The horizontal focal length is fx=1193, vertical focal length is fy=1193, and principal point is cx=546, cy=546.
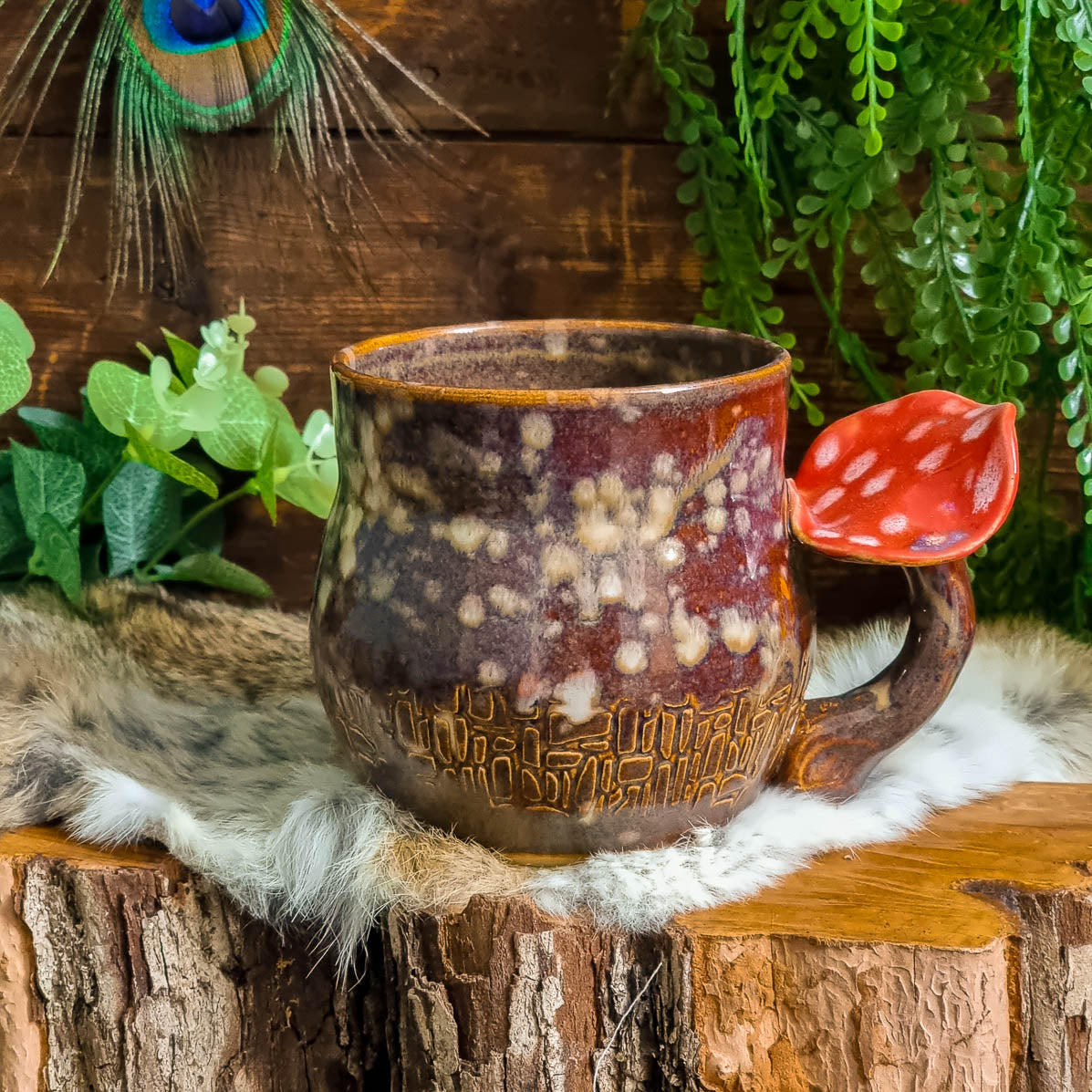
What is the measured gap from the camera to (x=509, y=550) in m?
0.57

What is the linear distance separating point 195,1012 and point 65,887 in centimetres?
10

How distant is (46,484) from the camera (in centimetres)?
92

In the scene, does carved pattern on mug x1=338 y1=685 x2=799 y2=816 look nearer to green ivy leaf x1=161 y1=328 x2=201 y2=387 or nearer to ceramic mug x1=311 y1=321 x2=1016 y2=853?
ceramic mug x1=311 y1=321 x2=1016 y2=853

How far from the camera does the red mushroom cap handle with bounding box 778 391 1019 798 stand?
2.01ft

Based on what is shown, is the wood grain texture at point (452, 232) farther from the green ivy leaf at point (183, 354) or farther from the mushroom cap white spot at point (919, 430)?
the mushroom cap white spot at point (919, 430)

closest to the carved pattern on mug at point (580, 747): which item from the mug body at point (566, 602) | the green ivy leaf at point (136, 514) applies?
the mug body at point (566, 602)

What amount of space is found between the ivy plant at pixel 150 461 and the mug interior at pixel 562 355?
25 cm

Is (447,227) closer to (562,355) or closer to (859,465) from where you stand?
(562,355)

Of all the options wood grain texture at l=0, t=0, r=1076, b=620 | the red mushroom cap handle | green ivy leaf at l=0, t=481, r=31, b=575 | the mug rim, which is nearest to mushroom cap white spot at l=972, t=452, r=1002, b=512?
the red mushroom cap handle

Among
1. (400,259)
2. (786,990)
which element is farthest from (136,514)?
(786,990)

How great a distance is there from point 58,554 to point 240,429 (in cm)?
16

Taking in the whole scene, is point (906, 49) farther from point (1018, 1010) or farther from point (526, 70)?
point (1018, 1010)

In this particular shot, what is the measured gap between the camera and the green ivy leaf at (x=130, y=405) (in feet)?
2.97

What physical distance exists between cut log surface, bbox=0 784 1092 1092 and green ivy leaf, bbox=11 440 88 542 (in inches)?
12.8
